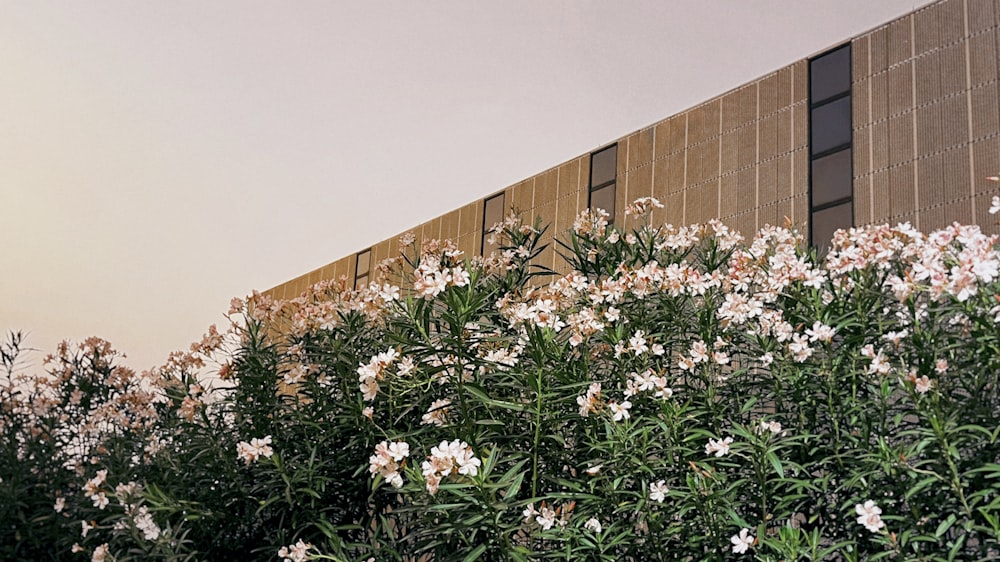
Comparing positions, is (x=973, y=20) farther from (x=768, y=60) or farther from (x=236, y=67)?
(x=236, y=67)

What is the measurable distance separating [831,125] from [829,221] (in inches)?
33.9

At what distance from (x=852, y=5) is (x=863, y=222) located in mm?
3272

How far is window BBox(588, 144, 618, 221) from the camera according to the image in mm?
10180

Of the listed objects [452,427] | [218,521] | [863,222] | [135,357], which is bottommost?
[218,521]

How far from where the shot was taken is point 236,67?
1138cm

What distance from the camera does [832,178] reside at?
7.83m

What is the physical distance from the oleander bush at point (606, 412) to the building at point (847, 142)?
406cm

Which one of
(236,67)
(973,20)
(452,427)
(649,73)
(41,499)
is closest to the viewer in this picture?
(452,427)

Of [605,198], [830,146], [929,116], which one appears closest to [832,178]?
[830,146]

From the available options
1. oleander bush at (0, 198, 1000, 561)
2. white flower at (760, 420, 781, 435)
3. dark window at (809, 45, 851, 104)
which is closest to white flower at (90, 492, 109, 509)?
oleander bush at (0, 198, 1000, 561)

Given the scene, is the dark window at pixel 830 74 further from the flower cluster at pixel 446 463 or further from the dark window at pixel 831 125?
the flower cluster at pixel 446 463

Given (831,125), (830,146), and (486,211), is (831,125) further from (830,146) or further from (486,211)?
(486,211)

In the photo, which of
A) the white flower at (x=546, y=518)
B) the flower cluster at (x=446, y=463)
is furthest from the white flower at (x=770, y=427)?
the flower cluster at (x=446, y=463)

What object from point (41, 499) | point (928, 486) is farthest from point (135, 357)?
point (928, 486)
